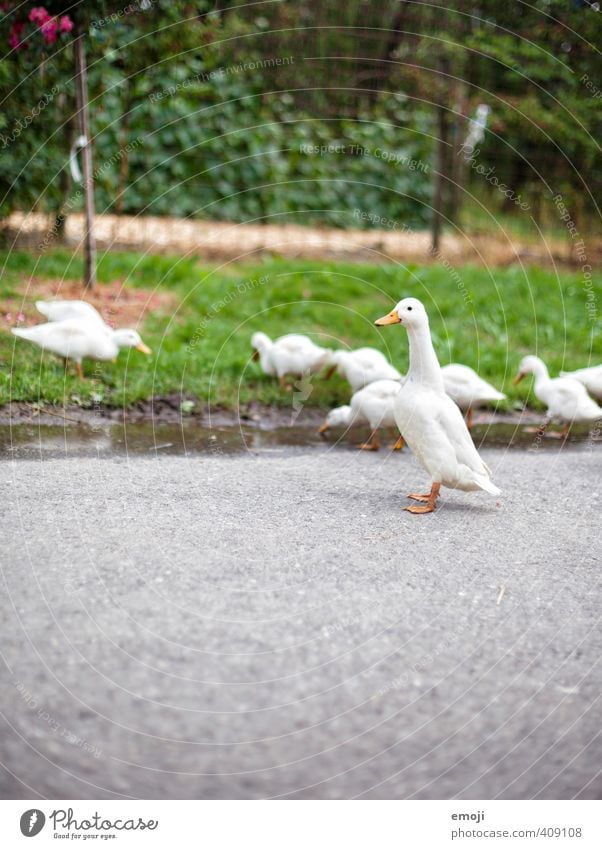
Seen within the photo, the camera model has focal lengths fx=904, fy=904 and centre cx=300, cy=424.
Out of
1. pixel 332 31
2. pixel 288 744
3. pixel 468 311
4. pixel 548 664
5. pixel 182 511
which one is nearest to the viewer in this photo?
pixel 288 744

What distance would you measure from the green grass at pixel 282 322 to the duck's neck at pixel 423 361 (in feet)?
8.12

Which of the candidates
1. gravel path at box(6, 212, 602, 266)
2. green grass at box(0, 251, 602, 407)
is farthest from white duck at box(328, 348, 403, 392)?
gravel path at box(6, 212, 602, 266)

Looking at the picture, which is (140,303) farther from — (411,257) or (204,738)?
(204,738)

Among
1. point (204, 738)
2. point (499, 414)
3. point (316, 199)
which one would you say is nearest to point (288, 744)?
point (204, 738)

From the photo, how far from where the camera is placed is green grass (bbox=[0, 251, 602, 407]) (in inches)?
288

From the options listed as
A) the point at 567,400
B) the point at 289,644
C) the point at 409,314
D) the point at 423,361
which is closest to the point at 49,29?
the point at 409,314

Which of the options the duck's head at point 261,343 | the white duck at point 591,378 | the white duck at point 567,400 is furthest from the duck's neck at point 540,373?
the duck's head at point 261,343

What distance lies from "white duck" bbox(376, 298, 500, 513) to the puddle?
1497mm

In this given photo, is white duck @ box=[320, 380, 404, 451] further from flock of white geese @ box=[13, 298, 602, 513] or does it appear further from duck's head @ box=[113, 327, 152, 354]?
duck's head @ box=[113, 327, 152, 354]

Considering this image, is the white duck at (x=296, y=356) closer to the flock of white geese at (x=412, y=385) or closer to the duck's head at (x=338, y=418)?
the flock of white geese at (x=412, y=385)

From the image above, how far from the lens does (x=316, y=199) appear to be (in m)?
13.8

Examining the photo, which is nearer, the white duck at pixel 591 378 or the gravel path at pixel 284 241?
the white duck at pixel 591 378

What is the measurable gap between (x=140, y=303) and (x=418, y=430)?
4.62m

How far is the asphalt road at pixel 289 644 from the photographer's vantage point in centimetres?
287
